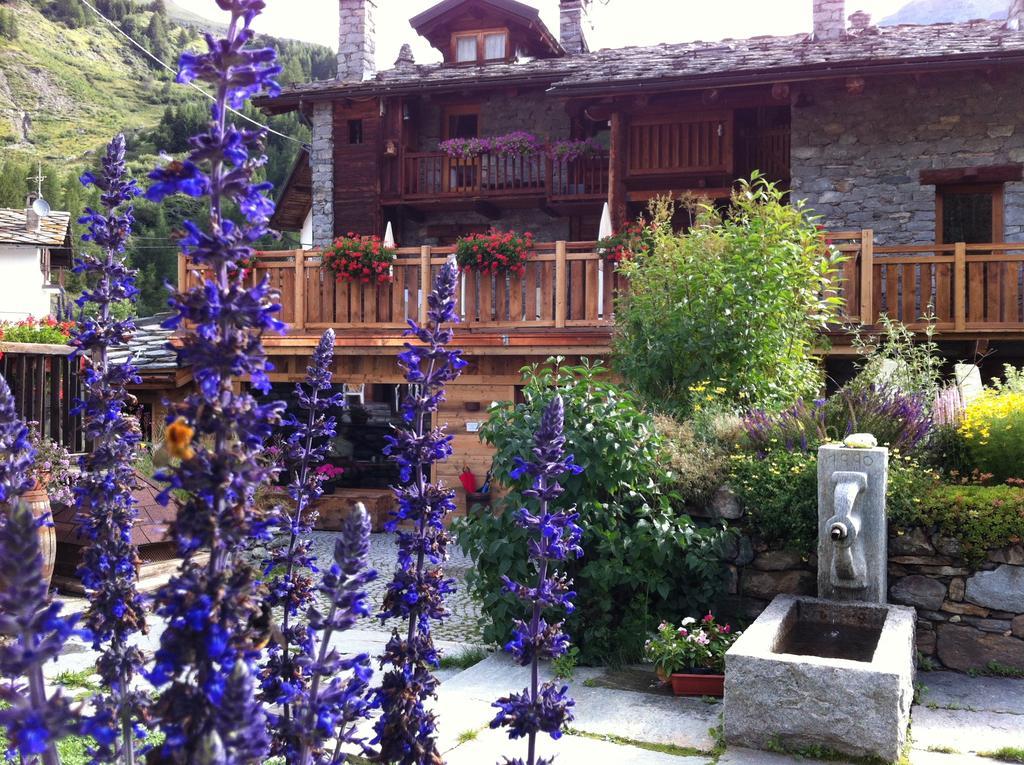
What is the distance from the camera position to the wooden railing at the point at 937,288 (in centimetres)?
1069

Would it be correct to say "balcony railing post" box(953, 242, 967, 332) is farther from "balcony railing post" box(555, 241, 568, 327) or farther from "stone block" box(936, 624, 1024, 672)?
"stone block" box(936, 624, 1024, 672)

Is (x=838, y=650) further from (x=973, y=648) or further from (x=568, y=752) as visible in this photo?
(x=568, y=752)

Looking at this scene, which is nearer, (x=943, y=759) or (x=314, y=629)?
(x=314, y=629)

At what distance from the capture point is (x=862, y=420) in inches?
260

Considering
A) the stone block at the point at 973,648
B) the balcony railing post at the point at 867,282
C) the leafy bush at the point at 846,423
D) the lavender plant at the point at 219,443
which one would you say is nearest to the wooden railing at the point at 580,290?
the balcony railing post at the point at 867,282

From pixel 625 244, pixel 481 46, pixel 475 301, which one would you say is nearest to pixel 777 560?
pixel 625 244

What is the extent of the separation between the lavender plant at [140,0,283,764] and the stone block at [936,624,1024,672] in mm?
5075

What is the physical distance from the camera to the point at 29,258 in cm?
3459

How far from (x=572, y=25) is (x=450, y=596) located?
1364cm

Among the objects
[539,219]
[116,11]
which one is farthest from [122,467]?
[116,11]

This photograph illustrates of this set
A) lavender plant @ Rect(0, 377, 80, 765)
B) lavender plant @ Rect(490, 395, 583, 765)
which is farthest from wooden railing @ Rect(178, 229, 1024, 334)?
lavender plant @ Rect(0, 377, 80, 765)

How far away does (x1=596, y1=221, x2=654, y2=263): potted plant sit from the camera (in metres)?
10.3

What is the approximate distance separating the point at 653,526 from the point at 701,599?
0.54 m

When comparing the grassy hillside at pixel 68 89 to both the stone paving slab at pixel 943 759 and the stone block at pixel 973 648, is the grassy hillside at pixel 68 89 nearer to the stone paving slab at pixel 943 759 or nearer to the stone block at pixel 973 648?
the stone block at pixel 973 648
